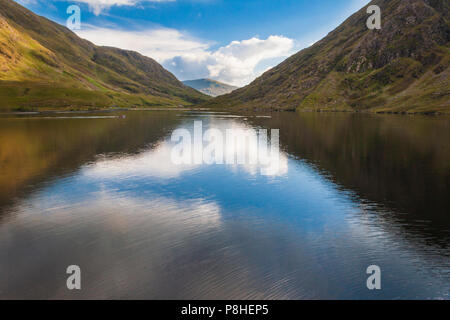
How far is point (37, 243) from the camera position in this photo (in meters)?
21.5

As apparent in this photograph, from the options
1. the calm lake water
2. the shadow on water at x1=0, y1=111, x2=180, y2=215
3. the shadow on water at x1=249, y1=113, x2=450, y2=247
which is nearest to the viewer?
the calm lake water

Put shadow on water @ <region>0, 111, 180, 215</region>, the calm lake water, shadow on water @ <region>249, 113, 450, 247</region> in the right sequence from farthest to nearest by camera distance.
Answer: shadow on water @ <region>0, 111, 180, 215</region>
shadow on water @ <region>249, 113, 450, 247</region>
the calm lake water

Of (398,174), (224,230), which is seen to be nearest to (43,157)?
(224,230)

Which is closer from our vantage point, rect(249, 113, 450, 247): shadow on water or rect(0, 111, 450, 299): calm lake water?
rect(0, 111, 450, 299): calm lake water

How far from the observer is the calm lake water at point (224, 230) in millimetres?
16688

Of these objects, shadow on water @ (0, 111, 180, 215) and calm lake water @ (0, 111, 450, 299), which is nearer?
calm lake water @ (0, 111, 450, 299)

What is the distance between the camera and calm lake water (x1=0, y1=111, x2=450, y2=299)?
1669cm

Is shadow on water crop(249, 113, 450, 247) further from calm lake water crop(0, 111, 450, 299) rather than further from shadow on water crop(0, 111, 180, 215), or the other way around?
shadow on water crop(0, 111, 180, 215)

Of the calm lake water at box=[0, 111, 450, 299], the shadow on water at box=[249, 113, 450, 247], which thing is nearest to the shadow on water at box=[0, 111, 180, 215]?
the calm lake water at box=[0, 111, 450, 299]

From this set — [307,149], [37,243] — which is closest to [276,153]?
[307,149]

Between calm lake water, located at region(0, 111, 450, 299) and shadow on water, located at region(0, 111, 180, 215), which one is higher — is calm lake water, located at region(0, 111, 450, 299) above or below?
below
